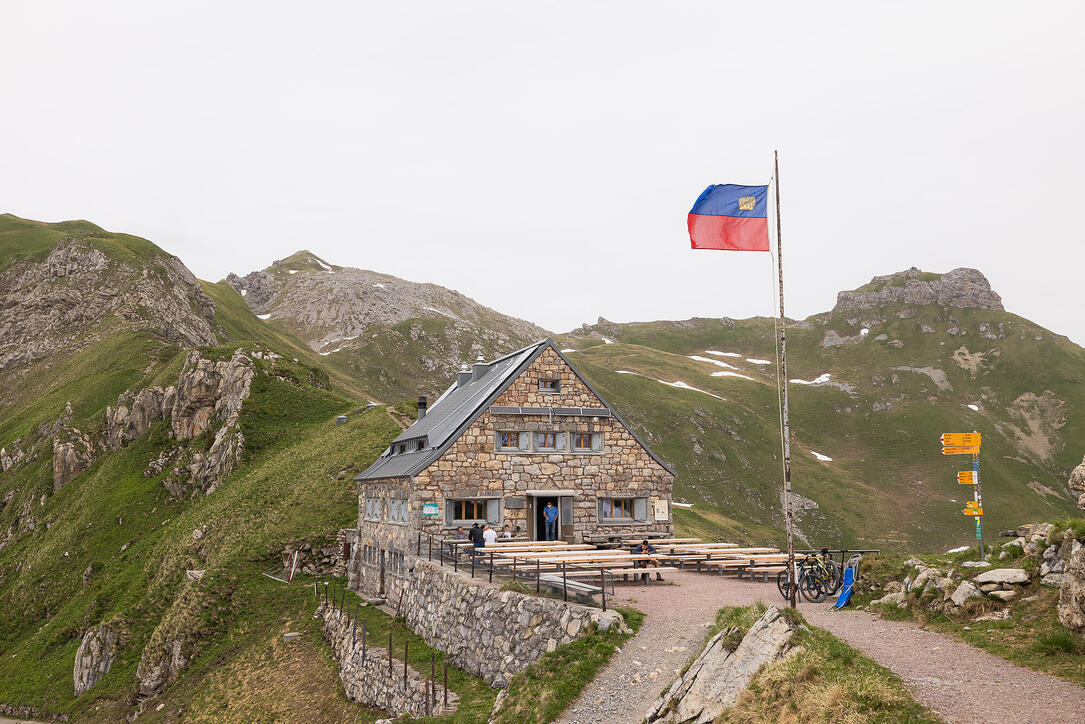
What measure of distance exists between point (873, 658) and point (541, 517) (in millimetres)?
23715

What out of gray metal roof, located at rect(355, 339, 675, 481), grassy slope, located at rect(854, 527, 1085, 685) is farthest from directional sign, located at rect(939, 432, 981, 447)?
gray metal roof, located at rect(355, 339, 675, 481)

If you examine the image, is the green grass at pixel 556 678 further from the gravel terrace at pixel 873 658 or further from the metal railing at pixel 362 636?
the metal railing at pixel 362 636

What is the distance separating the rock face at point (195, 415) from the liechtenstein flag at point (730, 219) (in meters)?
49.7

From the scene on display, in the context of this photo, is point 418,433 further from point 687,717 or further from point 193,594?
point 687,717

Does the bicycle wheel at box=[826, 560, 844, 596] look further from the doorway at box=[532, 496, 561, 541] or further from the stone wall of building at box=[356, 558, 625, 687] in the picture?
the doorway at box=[532, 496, 561, 541]

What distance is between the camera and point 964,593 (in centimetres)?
1655

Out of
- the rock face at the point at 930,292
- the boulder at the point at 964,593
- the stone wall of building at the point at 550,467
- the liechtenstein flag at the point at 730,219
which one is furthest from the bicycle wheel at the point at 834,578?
the rock face at the point at 930,292

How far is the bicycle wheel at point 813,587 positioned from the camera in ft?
69.5

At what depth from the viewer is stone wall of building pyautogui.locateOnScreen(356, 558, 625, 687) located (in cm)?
1883

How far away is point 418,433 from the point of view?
40.2 metres

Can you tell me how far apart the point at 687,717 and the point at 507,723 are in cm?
491

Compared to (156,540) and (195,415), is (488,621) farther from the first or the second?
(195,415)

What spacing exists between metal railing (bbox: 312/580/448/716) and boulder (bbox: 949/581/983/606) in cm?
1337

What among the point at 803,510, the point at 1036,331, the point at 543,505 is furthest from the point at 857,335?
the point at 543,505
